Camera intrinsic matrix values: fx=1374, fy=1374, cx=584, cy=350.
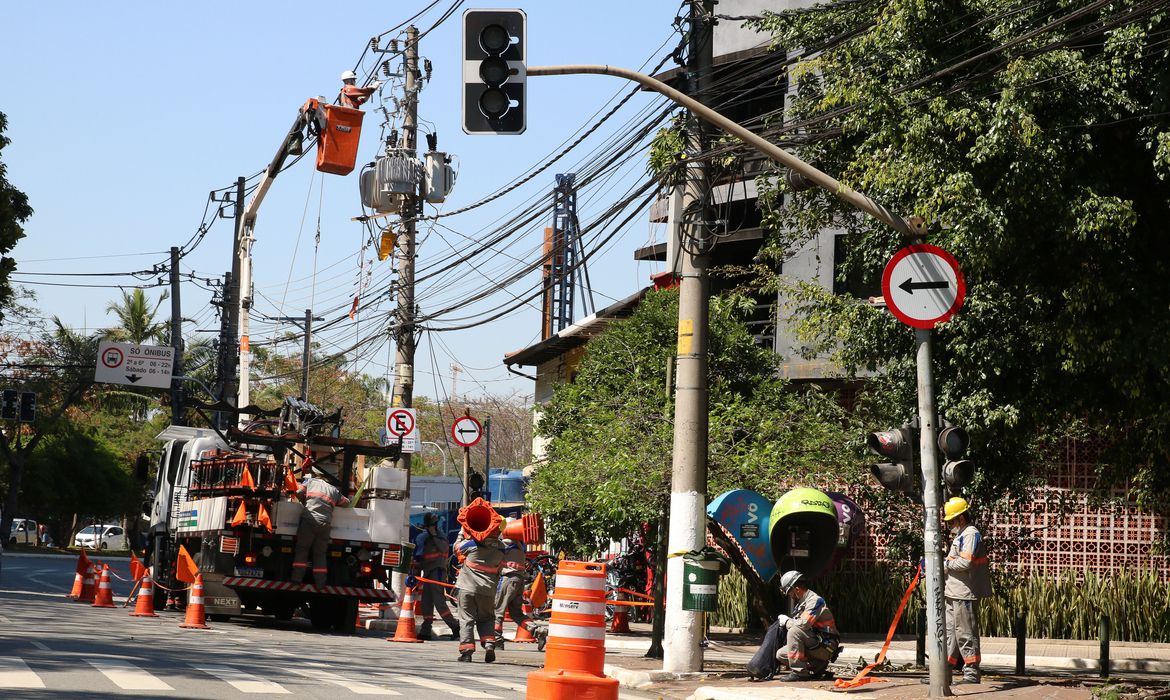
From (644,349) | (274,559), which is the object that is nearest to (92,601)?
(274,559)

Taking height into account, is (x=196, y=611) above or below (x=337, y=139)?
below

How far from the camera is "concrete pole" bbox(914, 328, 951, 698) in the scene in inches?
445

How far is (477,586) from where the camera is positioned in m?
15.6

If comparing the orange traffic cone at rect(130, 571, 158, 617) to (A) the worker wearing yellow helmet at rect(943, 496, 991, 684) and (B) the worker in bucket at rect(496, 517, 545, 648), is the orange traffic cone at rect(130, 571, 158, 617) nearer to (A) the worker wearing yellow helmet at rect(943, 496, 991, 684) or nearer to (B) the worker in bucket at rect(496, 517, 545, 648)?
(B) the worker in bucket at rect(496, 517, 545, 648)

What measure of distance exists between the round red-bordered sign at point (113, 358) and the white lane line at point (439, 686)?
33.5m

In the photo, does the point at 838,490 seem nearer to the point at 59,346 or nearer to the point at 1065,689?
the point at 1065,689

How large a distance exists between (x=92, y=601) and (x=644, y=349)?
1089cm

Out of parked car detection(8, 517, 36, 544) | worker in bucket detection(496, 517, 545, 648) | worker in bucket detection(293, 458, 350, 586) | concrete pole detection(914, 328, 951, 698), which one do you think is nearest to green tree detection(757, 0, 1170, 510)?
concrete pole detection(914, 328, 951, 698)

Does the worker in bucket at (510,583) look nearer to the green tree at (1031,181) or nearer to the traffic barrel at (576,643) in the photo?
the green tree at (1031,181)

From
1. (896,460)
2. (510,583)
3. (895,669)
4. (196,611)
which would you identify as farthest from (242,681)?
(196,611)

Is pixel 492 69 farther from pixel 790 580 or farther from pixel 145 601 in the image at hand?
pixel 145 601

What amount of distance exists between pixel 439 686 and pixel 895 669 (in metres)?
5.63

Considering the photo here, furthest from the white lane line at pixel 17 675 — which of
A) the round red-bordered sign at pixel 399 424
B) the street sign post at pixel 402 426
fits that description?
the round red-bordered sign at pixel 399 424

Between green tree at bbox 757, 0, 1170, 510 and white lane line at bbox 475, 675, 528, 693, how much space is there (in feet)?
19.1
